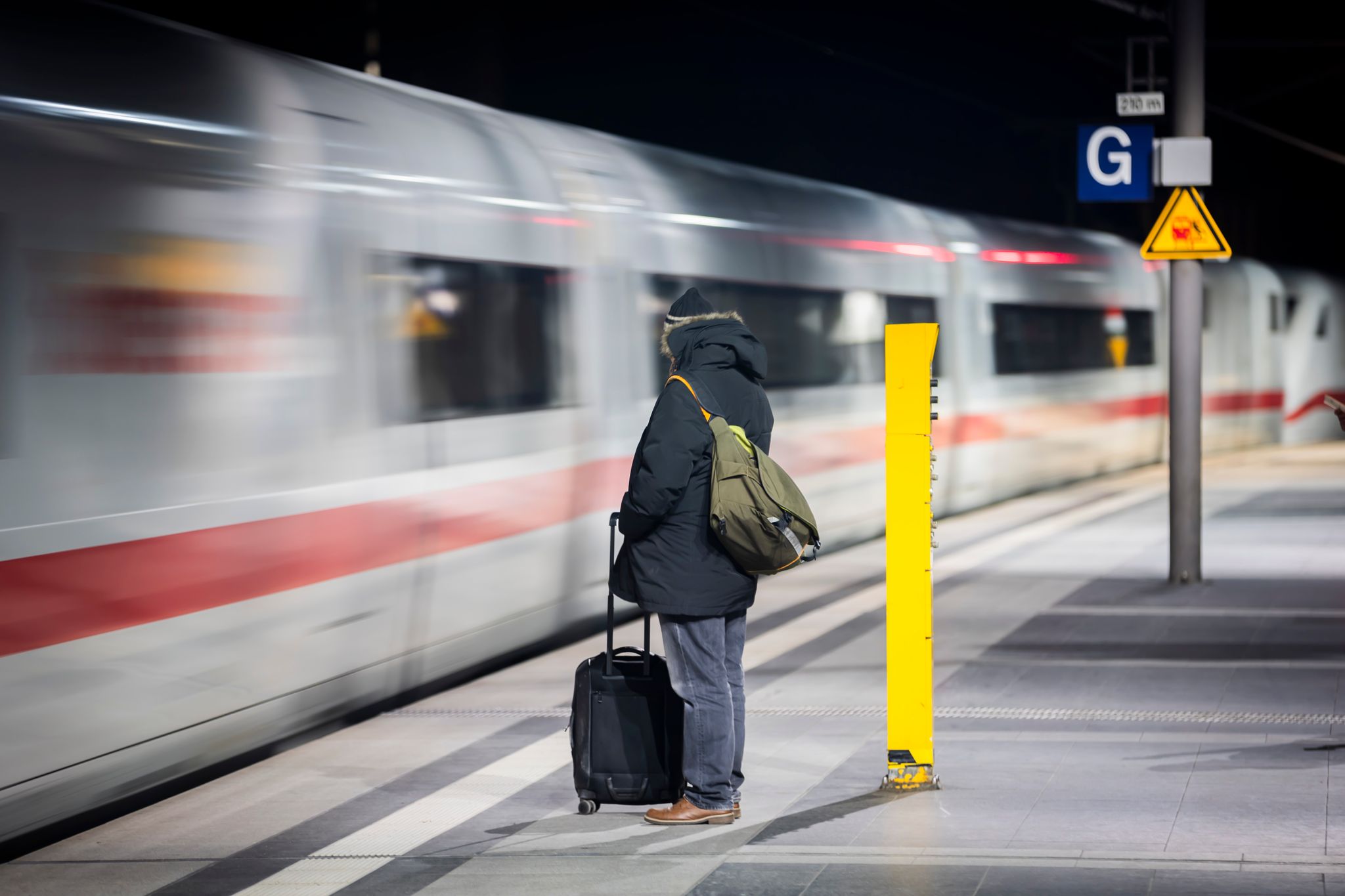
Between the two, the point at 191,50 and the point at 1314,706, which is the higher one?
the point at 191,50

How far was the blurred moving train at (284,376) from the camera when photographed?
5234 mm

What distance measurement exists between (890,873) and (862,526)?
30.2 feet

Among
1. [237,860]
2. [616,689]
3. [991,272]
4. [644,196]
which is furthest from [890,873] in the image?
[991,272]

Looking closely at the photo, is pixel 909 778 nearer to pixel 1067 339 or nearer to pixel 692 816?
pixel 692 816

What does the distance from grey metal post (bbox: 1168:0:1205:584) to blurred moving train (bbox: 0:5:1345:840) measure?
2.74 meters

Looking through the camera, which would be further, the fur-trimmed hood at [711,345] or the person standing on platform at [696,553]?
the fur-trimmed hood at [711,345]

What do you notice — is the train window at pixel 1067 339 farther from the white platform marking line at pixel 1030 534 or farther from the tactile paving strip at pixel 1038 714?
the tactile paving strip at pixel 1038 714

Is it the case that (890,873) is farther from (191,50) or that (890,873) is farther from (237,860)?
(191,50)

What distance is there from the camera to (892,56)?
69.3 feet

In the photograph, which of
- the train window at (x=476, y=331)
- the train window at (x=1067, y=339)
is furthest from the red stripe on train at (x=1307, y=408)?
the train window at (x=476, y=331)

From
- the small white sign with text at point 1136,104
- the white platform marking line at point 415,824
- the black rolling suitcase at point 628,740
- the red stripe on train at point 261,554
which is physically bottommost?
the white platform marking line at point 415,824

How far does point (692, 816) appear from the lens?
17.5 ft

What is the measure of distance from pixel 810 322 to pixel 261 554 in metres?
7.23

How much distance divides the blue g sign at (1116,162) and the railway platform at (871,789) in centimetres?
240
